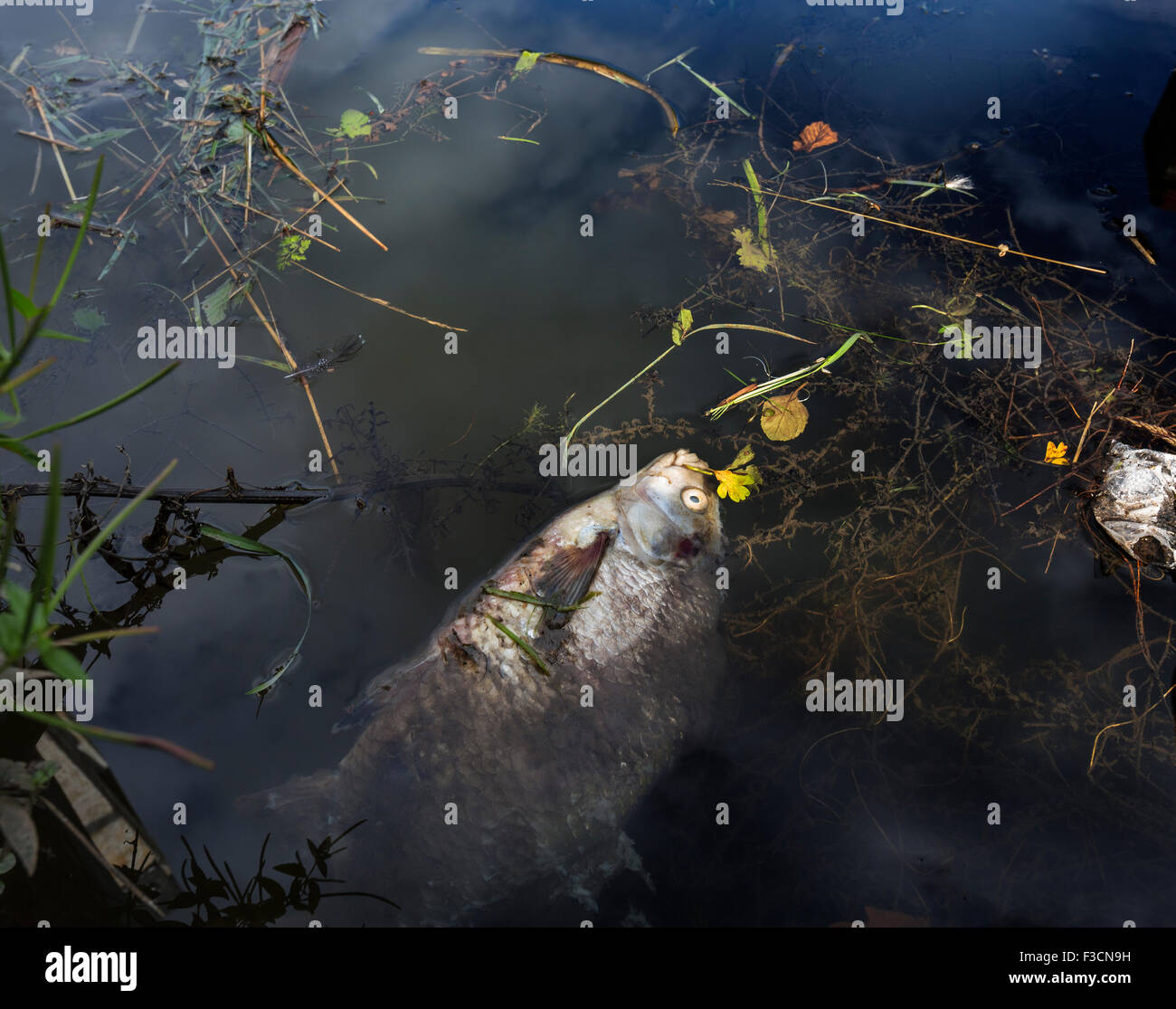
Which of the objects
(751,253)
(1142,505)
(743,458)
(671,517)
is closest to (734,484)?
(743,458)

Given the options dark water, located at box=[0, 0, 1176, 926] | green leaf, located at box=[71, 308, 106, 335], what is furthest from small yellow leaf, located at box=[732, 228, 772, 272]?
green leaf, located at box=[71, 308, 106, 335]

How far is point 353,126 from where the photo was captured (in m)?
5.09

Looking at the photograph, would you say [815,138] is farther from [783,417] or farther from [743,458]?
[743,458]

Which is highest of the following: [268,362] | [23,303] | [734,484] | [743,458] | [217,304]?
[217,304]

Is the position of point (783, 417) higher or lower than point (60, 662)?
higher

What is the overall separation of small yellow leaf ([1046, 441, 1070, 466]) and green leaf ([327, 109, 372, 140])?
522 centimetres

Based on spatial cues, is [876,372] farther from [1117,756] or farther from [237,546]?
[237,546]

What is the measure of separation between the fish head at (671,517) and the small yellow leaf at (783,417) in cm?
59

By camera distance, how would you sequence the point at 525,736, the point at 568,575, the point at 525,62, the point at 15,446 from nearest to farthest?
the point at 15,446, the point at 525,736, the point at 568,575, the point at 525,62

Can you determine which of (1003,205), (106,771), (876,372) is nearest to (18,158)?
(106,771)

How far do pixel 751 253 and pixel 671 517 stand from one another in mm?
2122

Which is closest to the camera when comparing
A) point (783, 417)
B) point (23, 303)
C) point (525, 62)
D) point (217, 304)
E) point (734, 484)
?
point (23, 303)

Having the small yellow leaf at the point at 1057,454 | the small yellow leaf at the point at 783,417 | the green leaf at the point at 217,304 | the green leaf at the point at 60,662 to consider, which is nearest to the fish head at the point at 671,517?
the small yellow leaf at the point at 783,417

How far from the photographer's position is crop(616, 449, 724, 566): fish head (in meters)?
3.70
